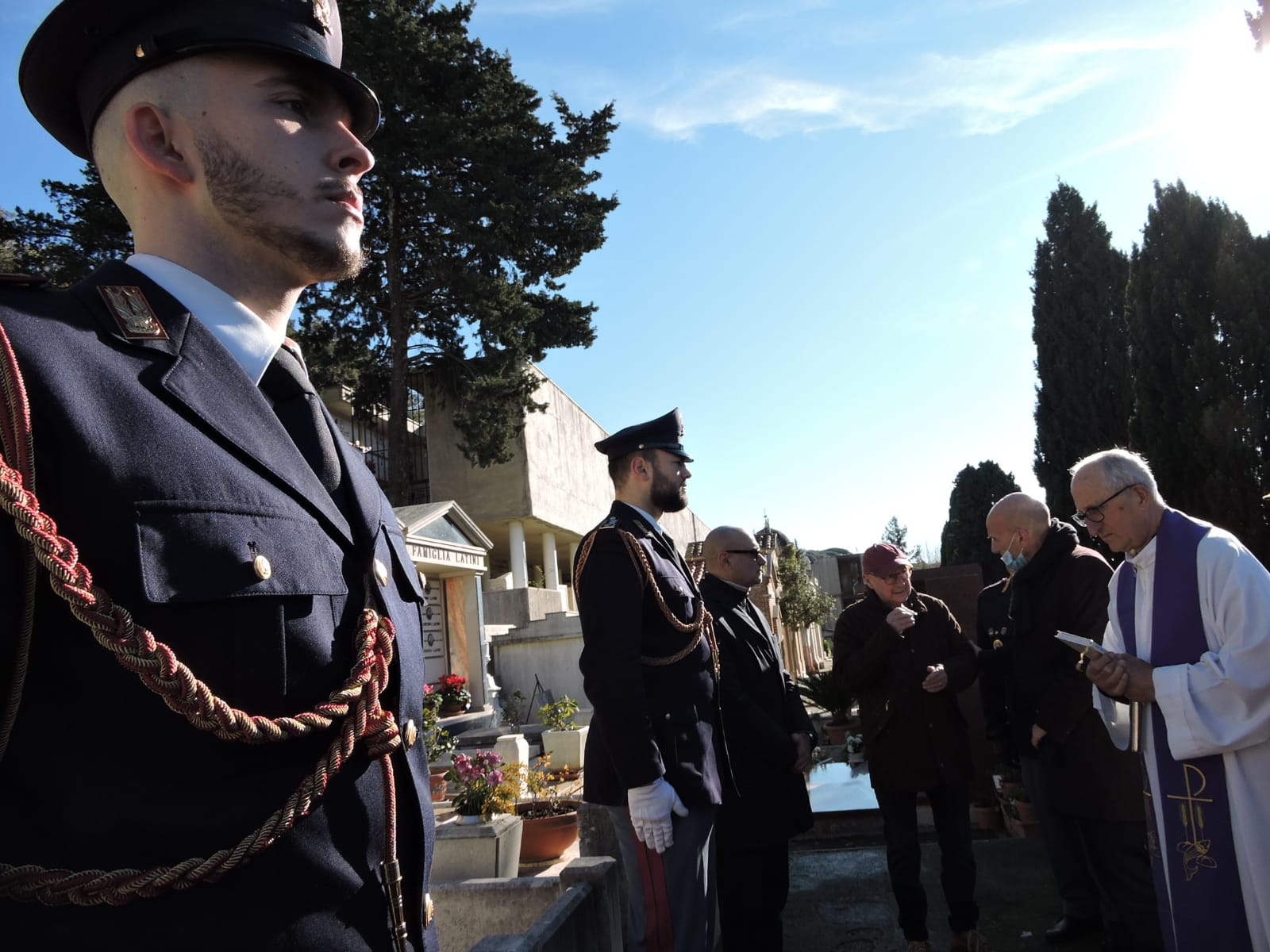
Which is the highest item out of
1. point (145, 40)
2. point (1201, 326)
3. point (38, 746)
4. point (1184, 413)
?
point (1201, 326)

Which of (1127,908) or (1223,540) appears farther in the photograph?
(1127,908)

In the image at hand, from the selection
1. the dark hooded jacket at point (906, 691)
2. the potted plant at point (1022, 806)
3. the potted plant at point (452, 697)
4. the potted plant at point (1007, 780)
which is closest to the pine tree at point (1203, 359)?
the potted plant at point (1007, 780)

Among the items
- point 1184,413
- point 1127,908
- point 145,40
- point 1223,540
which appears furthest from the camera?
point 1184,413

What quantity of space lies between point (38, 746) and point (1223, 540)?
3.57m

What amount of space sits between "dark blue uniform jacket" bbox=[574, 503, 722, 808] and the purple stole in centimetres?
166

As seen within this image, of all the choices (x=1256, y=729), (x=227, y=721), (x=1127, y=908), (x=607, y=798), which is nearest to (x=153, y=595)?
(x=227, y=721)

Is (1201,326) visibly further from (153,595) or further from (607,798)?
(153,595)

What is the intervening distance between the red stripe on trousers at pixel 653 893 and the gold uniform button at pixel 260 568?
7.93ft

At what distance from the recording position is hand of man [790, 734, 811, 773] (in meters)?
4.16

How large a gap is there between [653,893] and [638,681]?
31.3 inches

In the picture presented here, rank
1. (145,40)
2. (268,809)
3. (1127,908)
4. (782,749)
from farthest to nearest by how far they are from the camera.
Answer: (782,749), (1127,908), (145,40), (268,809)

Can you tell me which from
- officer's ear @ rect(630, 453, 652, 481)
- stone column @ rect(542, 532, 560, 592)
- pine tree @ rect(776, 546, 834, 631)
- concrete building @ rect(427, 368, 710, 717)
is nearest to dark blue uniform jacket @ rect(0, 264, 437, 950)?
officer's ear @ rect(630, 453, 652, 481)

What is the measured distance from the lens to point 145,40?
130 cm

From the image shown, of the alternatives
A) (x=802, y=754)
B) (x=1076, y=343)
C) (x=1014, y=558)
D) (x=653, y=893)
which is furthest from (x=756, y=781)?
(x=1076, y=343)
